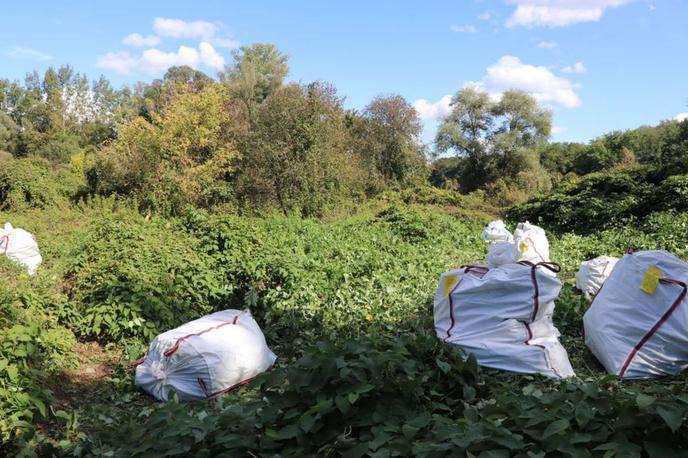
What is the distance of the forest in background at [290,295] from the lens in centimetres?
205

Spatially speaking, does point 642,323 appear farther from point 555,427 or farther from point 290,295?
point 290,295

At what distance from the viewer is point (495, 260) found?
16.1 feet

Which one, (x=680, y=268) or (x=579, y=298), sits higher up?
(x=680, y=268)

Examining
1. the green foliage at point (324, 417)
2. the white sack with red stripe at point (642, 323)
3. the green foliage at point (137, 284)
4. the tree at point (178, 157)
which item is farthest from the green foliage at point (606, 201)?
the green foliage at point (324, 417)

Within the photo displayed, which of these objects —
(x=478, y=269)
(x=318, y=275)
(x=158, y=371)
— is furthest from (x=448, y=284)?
(x=158, y=371)

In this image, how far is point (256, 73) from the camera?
97.0ft

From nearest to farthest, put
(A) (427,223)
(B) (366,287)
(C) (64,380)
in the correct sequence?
(C) (64,380) → (B) (366,287) → (A) (427,223)

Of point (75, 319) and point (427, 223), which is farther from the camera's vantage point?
point (427, 223)

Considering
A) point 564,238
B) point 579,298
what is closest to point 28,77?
point 564,238

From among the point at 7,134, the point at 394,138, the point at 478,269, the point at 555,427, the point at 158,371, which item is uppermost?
the point at 7,134

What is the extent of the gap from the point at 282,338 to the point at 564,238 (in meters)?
7.33

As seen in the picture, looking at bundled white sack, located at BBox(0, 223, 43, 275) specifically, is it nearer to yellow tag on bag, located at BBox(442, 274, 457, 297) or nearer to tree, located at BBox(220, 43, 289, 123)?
yellow tag on bag, located at BBox(442, 274, 457, 297)

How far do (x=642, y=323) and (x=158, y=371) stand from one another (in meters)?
3.67

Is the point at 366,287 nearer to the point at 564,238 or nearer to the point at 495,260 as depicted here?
the point at 495,260
